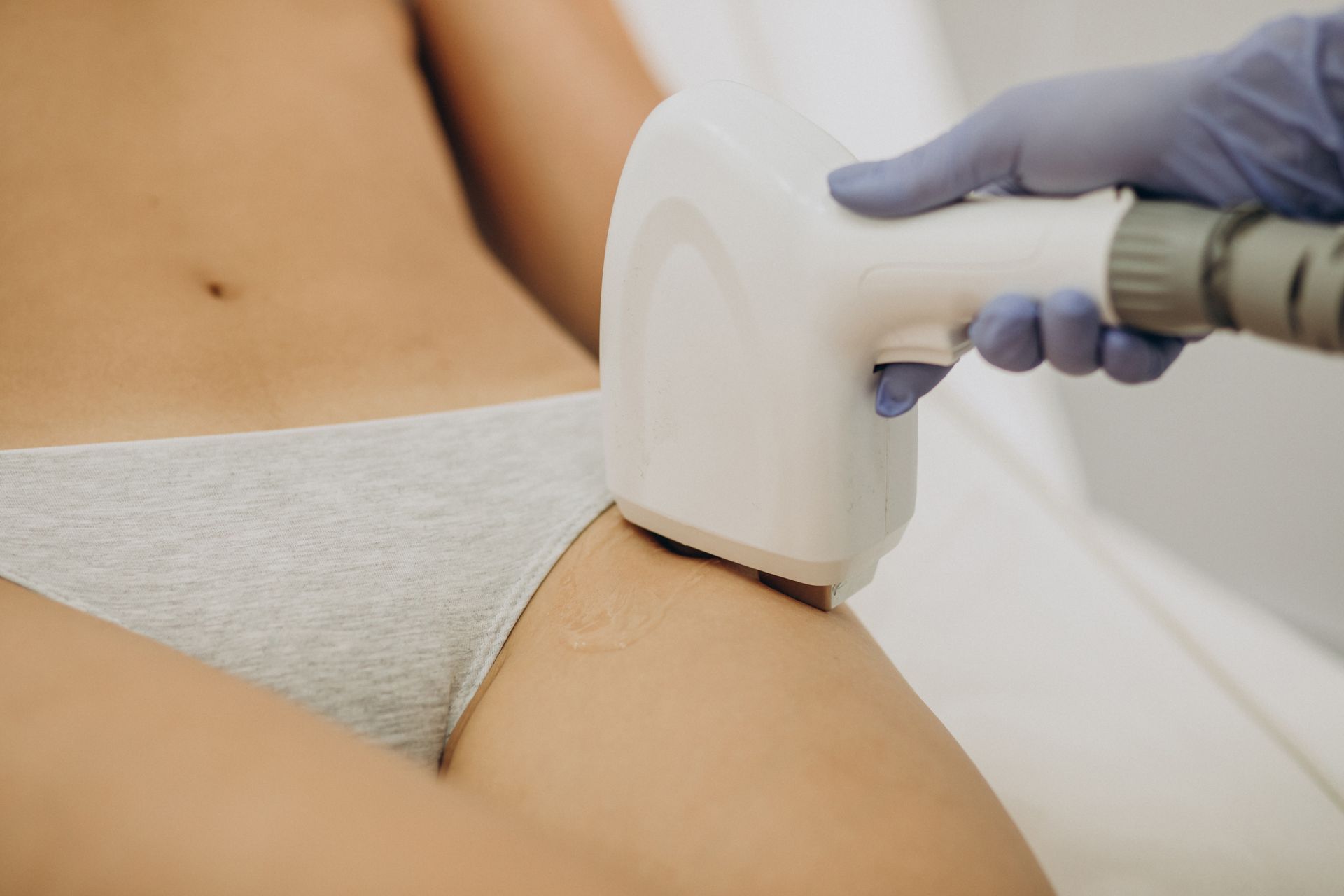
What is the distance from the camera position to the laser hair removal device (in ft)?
1.27

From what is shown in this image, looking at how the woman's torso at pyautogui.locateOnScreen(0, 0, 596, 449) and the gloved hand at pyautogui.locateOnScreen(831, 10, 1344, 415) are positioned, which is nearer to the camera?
the gloved hand at pyautogui.locateOnScreen(831, 10, 1344, 415)

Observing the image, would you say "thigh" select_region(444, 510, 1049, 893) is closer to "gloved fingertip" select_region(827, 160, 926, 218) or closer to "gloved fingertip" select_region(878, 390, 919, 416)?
"gloved fingertip" select_region(878, 390, 919, 416)

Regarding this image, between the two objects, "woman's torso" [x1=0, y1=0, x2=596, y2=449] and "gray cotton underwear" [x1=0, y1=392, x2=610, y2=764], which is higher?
"woman's torso" [x1=0, y1=0, x2=596, y2=449]

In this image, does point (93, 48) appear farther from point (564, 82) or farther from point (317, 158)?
point (564, 82)

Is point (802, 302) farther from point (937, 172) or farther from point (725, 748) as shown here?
point (725, 748)

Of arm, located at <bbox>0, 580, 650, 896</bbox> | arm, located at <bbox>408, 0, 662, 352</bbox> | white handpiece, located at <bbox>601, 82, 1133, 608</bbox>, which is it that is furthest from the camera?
arm, located at <bbox>408, 0, 662, 352</bbox>

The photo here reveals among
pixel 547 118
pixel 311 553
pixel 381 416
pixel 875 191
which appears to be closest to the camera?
pixel 875 191

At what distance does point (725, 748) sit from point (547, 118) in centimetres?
63

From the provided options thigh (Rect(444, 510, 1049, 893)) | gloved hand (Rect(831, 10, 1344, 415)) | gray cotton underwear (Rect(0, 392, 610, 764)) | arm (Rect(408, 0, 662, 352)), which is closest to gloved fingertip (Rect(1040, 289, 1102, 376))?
gloved hand (Rect(831, 10, 1344, 415))

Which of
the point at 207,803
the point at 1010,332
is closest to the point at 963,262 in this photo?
the point at 1010,332

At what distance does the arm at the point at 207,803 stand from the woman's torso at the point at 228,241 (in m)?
0.25

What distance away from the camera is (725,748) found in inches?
17.9

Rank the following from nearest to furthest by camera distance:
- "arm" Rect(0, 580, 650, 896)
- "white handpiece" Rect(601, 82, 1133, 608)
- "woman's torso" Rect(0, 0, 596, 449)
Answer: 1. "arm" Rect(0, 580, 650, 896)
2. "white handpiece" Rect(601, 82, 1133, 608)
3. "woman's torso" Rect(0, 0, 596, 449)

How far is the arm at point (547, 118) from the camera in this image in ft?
2.77
